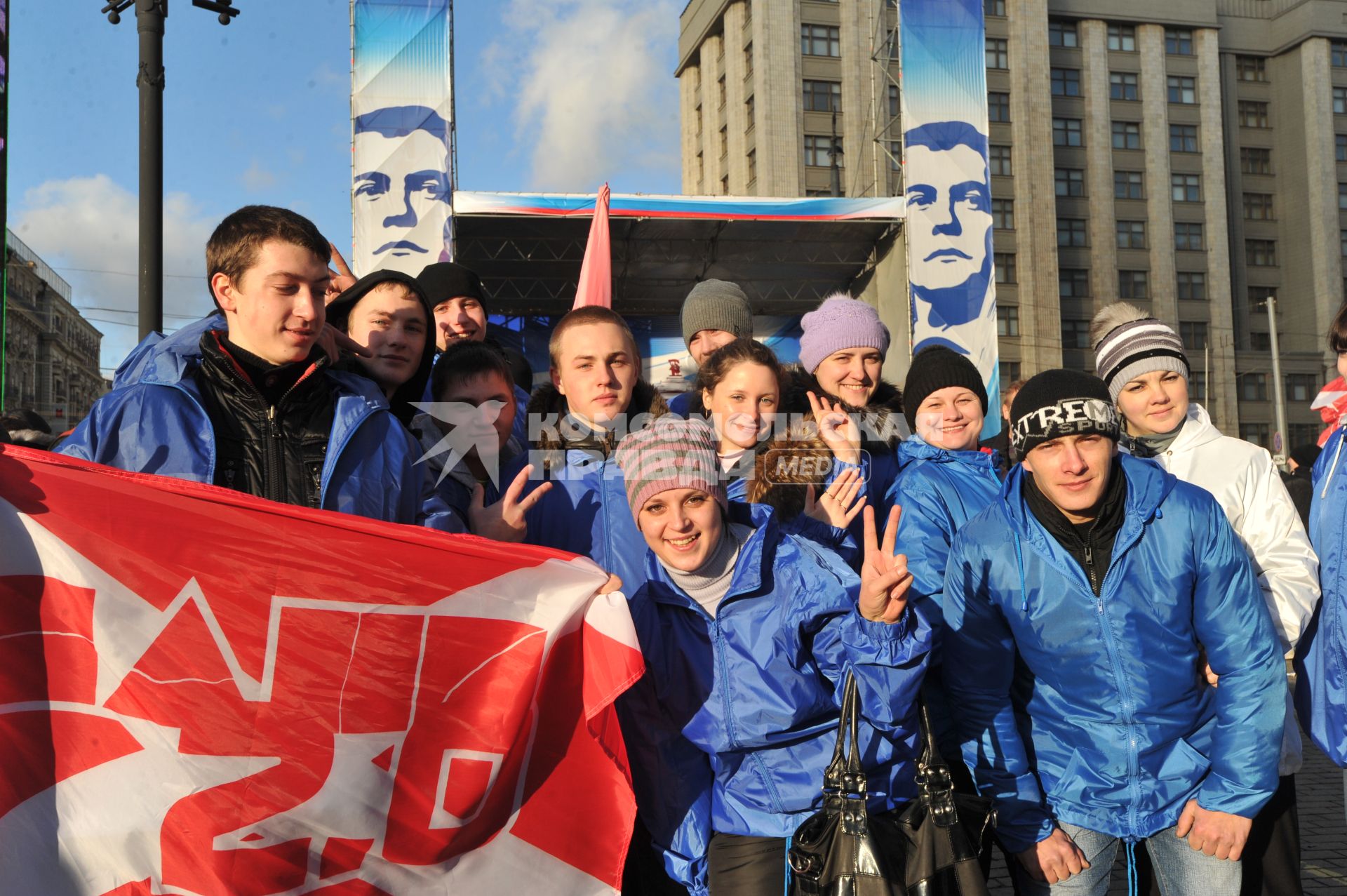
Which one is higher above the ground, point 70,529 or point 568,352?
point 568,352

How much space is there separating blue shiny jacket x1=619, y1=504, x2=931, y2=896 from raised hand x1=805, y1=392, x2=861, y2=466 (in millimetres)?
797

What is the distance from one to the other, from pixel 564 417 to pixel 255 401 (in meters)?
1.14

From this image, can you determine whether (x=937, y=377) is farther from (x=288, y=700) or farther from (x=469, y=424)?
(x=288, y=700)

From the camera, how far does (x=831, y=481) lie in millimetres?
3516

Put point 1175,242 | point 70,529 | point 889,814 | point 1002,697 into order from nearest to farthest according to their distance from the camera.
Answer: point 70,529 → point 889,814 → point 1002,697 → point 1175,242

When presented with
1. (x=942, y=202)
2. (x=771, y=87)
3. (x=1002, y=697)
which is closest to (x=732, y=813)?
(x=1002, y=697)

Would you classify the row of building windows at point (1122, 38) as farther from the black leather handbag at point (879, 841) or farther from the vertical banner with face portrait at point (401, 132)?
the black leather handbag at point (879, 841)

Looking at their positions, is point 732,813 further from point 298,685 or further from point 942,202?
point 942,202

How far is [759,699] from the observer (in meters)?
2.69

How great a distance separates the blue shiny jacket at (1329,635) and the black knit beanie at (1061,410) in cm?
90

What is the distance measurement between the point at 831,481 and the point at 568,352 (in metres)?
1.03

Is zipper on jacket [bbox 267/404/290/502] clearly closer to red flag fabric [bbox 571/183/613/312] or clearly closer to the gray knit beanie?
the gray knit beanie

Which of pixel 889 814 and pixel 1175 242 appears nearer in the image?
pixel 889 814

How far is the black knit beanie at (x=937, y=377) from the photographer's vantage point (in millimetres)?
3670
